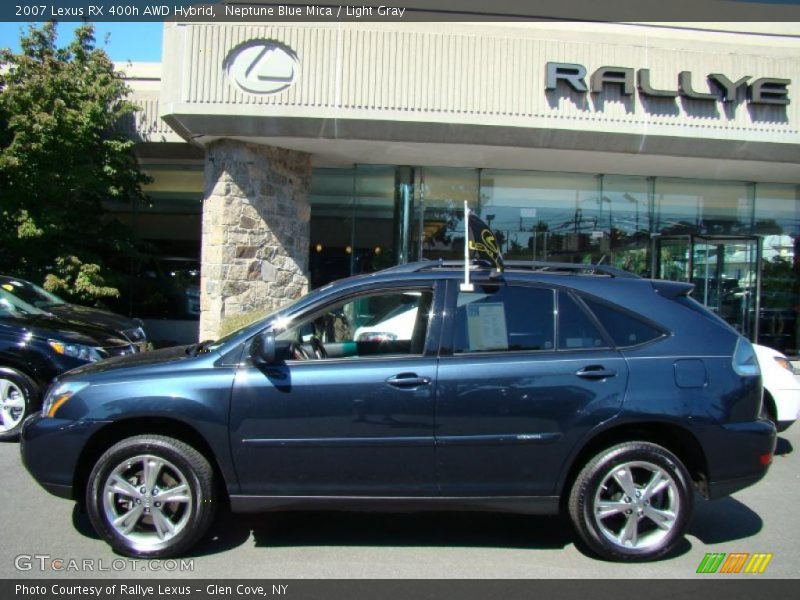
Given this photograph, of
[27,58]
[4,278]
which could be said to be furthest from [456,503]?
[27,58]

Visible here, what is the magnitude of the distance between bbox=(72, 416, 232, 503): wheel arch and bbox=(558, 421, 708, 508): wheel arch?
2181 millimetres

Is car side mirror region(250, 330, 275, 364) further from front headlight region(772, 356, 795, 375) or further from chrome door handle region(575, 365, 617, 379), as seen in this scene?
front headlight region(772, 356, 795, 375)

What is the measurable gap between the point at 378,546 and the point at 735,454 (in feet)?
7.67

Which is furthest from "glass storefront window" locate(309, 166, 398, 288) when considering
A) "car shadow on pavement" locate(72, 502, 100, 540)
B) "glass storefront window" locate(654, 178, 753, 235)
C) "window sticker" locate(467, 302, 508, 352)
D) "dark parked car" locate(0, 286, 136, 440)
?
"window sticker" locate(467, 302, 508, 352)

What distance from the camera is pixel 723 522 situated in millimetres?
4773

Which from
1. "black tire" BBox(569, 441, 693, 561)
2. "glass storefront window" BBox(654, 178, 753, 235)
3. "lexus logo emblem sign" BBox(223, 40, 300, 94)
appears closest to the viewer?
"black tire" BBox(569, 441, 693, 561)

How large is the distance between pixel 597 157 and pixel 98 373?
9.47 metres

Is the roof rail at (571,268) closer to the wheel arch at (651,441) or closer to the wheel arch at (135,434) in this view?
the wheel arch at (651,441)

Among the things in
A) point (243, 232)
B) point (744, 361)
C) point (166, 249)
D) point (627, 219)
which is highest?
point (627, 219)

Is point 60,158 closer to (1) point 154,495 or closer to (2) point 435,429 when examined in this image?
(1) point 154,495

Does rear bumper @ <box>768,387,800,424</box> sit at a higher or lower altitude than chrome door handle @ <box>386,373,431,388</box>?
lower

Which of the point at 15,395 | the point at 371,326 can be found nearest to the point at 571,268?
the point at 371,326

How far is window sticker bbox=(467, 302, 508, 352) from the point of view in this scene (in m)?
4.05
